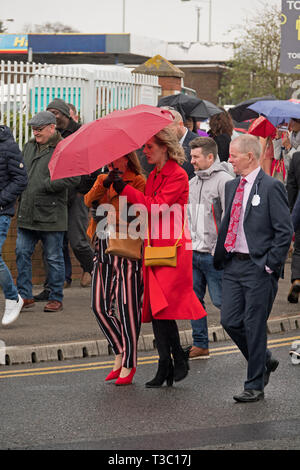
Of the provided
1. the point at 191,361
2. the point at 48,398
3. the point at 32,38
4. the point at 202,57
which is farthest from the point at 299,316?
the point at 202,57

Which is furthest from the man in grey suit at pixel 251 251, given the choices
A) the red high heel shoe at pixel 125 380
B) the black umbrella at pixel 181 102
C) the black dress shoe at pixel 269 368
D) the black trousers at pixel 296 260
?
the black umbrella at pixel 181 102

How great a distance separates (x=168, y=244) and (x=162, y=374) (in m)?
1.05

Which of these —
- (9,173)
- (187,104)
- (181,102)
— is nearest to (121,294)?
(9,173)

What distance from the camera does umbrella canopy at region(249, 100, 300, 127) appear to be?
1364 centimetres

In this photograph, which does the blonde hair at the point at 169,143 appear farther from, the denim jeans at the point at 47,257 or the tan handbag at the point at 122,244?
the denim jeans at the point at 47,257

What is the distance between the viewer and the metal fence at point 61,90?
1373 cm

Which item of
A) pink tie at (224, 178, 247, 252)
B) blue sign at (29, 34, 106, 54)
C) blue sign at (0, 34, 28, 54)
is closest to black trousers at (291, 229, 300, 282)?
pink tie at (224, 178, 247, 252)

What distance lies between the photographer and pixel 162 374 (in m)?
8.12

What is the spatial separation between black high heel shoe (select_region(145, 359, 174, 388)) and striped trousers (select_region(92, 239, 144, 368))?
0.21 meters

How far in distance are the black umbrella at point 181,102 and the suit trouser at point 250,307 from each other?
6.55 metres

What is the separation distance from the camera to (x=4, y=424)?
6836 mm

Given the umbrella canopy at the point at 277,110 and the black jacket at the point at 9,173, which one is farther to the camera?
the umbrella canopy at the point at 277,110

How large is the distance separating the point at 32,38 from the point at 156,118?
37.7 m

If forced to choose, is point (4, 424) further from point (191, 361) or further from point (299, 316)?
point (299, 316)
